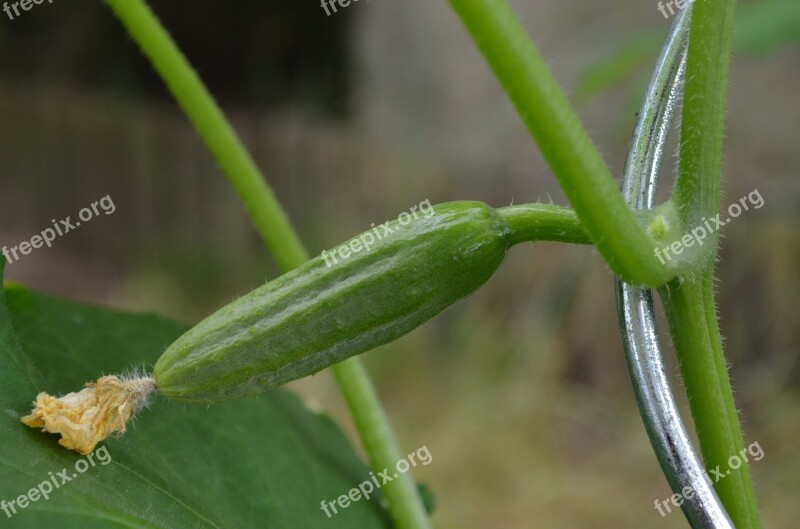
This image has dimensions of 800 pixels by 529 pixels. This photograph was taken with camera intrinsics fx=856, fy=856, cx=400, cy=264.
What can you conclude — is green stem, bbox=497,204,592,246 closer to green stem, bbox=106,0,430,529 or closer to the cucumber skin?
the cucumber skin

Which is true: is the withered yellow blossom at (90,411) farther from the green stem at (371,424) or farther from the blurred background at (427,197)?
A: the blurred background at (427,197)

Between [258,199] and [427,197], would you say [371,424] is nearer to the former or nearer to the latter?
[258,199]

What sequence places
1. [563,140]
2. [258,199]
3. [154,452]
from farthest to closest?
[258,199]
[154,452]
[563,140]

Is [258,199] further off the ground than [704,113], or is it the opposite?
[258,199]

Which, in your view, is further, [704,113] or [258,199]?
[258,199]

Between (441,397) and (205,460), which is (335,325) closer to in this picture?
(205,460)

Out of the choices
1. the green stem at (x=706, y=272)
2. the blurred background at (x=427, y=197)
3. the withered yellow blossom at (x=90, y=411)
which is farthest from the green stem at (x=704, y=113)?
the blurred background at (x=427, y=197)

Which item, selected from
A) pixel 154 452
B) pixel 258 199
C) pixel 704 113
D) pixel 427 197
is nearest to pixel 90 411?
pixel 154 452

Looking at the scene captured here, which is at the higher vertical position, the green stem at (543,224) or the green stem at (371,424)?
the green stem at (543,224)
